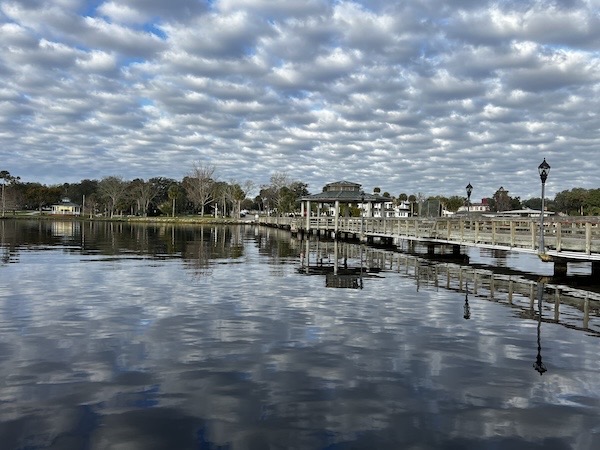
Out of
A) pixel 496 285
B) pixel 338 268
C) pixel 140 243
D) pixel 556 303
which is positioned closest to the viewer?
pixel 556 303

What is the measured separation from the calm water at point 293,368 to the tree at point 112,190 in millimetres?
127477

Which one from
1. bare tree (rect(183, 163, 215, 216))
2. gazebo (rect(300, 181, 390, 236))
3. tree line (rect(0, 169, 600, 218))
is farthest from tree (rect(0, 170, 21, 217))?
gazebo (rect(300, 181, 390, 236))

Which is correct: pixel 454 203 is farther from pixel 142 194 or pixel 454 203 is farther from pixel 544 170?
pixel 544 170

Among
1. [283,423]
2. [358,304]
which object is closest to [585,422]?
[283,423]

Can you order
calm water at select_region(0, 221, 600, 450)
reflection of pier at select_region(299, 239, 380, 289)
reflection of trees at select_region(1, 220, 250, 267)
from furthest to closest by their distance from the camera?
reflection of trees at select_region(1, 220, 250, 267)
reflection of pier at select_region(299, 239, 380, 289)
calm water at select_region(0, 221, 600, 450)

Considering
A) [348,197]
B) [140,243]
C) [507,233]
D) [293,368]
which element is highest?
[348,197]

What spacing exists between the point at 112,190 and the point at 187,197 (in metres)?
21.8

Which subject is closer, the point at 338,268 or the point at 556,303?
the point at 556,303

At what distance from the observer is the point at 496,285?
18.2 m

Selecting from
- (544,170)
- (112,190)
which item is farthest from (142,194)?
(544,170)

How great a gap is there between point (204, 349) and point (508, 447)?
542 centimetres

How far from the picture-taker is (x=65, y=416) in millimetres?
5938

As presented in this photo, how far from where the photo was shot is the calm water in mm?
5652

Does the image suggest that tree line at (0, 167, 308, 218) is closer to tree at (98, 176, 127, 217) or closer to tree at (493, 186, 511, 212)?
tree at (98, 176, 127, 217)
